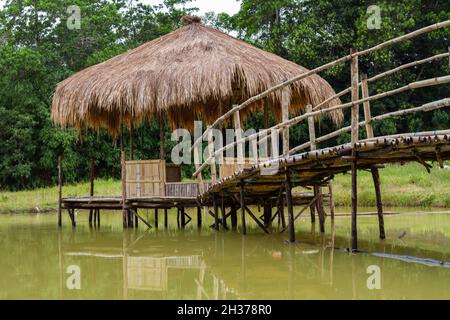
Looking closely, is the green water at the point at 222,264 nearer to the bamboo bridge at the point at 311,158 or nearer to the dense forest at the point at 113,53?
the bamboo bridge at the point at 311,158

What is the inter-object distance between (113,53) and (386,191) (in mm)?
10336

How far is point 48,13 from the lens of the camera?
Result: 24.5 metres

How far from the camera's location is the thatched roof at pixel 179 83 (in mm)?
12648

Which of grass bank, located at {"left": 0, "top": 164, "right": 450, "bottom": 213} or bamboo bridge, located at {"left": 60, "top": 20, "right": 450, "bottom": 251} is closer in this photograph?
bamboo bridge, located at {"left": 60, "top": 20, "right": 450, "bottom": 251}

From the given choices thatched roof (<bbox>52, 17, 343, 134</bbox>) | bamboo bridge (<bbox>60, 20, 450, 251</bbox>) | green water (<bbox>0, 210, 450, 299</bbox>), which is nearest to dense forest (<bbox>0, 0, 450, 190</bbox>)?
thatched roof (<bbox>52, 17, 343, 134</bbox>)

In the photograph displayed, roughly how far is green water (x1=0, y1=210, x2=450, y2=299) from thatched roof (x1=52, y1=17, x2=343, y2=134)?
91.9 inches

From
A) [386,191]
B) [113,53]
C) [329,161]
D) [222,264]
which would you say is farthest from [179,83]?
[113,53]

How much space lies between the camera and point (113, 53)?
23.6 m

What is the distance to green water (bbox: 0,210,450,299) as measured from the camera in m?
6.35

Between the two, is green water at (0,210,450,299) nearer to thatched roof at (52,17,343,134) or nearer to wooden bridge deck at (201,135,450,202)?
wooden bridge deck at (201,135,450,202)

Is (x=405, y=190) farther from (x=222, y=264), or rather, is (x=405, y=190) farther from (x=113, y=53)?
(x=222, y=264)

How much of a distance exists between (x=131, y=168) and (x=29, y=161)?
10.3 meters

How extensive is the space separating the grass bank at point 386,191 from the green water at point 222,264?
15.4 feet
